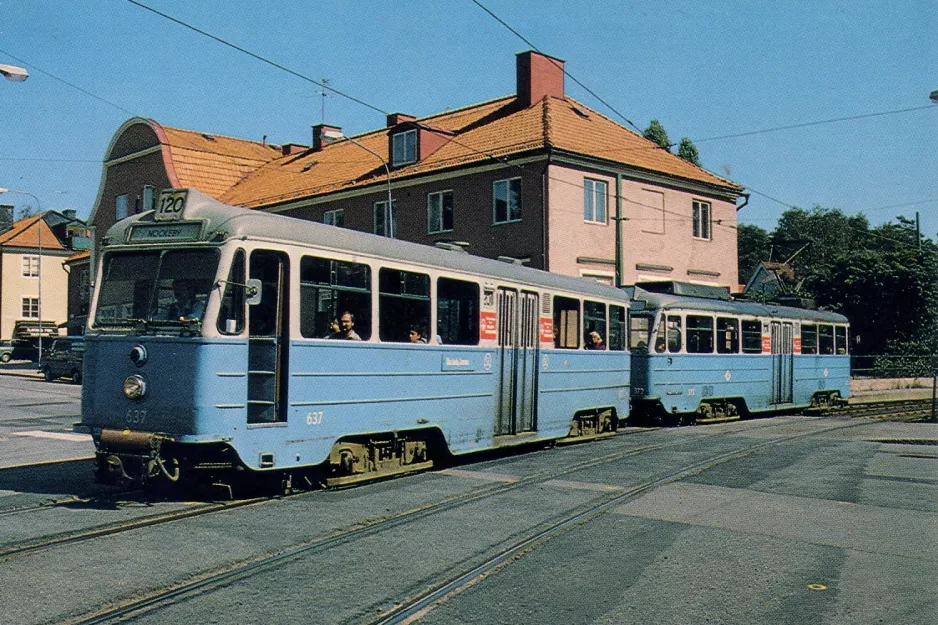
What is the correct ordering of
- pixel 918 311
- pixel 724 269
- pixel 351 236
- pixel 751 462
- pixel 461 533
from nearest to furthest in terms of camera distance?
pixel 461 533
pixel 351 236
pixel 751 462
pixel 724 269
pixel 918 311

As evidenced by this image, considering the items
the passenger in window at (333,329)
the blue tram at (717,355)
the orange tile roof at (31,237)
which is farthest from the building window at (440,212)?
the orange tile roof at (31,237)

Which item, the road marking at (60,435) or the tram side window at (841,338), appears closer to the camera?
the road marking at (60,435)

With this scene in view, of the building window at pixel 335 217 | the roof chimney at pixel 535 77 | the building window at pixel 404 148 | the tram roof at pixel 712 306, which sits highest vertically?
the roof chimney at pixel 535 77

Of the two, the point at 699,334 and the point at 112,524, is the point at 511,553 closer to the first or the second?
the point at 112,524

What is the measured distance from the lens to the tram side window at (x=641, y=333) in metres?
19.6

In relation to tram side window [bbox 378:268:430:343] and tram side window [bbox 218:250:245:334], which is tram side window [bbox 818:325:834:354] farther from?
tram side window [bbox 218:250:245:334]

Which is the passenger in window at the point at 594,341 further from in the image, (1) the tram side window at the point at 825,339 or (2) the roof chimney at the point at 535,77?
(2) the roof chimney at the point at 535,77

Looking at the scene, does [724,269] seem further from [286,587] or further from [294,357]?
[286,587]

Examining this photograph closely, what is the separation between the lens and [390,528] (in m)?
8.20

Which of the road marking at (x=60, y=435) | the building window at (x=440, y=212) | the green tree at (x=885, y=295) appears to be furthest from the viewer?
the green tree at (x=885, y=295)

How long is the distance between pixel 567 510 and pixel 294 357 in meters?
3.21

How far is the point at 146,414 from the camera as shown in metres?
9.09

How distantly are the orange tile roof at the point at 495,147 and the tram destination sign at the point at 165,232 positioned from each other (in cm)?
1984

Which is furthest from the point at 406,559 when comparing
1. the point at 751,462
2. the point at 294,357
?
the point at 751,462
